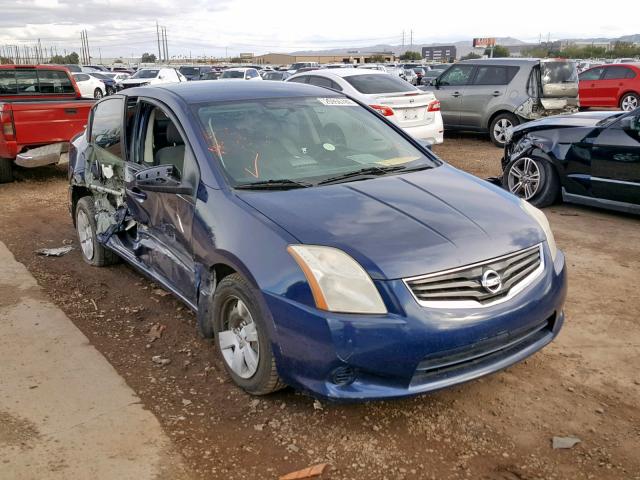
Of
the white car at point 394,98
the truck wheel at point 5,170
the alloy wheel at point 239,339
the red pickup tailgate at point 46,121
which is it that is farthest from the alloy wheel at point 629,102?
the alloy wheel at point 239,339

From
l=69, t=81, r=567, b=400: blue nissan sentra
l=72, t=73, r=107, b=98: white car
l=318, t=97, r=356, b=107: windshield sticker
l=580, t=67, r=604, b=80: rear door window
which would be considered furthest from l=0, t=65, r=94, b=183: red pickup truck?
l=72, t=73, r=107, b=98: white car

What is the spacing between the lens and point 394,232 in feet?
10.3

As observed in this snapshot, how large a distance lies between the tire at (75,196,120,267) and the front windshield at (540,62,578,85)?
9.67m

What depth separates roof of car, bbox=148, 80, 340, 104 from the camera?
4.29 m

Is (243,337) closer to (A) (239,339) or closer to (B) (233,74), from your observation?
(A) (239,339)

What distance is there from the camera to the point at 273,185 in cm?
370

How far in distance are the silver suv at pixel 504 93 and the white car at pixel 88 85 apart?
17.5 m

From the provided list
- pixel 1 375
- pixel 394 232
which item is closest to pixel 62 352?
pixel 1 375

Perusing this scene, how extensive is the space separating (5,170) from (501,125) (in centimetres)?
924

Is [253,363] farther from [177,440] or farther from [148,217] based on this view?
[148,217]

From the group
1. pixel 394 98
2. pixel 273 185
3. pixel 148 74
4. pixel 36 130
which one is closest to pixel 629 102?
pixel 394 98

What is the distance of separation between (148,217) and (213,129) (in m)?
0.92

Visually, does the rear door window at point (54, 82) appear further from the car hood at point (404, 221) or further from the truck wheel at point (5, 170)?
the car hood at point (404, 221)

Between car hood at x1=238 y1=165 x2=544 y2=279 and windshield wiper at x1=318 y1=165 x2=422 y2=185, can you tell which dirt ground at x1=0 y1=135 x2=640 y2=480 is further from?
windshield wiper at x1=318 y1=165 x2=422 y2=185
